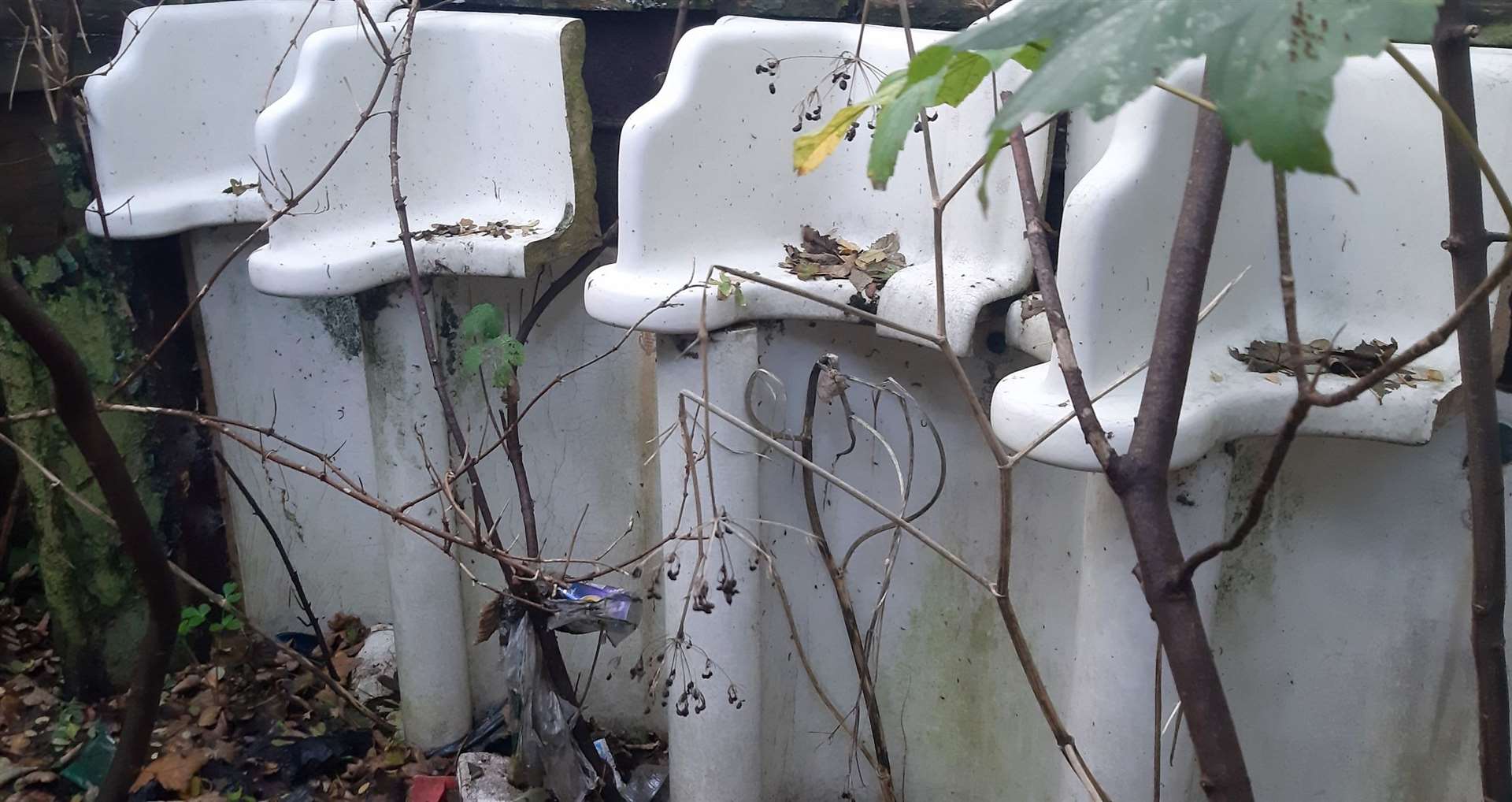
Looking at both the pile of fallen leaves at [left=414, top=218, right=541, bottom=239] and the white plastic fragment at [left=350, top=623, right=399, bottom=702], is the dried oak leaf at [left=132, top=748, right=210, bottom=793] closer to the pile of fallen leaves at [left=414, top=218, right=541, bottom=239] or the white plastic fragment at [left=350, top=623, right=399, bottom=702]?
the white plastic fragment at [left=350, top=623, right=399, bottom=702]

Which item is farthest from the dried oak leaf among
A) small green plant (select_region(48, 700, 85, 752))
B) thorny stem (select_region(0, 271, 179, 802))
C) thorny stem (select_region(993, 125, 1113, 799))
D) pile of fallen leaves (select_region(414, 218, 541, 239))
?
thorny stem (select_region(993, 125, 1113, 799))

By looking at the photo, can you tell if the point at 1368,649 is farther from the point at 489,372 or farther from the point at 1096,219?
the point at 489,372

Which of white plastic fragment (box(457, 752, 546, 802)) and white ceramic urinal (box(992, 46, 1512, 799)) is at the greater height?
white ceramic urinal (box(992, 46, 1512, 799))

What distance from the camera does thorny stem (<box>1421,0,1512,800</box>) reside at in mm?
1105

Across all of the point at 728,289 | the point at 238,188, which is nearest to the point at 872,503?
the point at 728,289

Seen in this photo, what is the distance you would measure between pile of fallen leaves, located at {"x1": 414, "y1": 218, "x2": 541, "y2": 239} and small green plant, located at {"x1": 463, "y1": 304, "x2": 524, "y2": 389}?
195 millimetres

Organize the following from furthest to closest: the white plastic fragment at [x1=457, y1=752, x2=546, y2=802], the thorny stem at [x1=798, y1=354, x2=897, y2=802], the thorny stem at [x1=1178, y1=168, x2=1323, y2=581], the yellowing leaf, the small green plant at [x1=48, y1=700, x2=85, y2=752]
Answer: the small green plant at [x1=48, y1=700, x2=85, y2=752], the white plastic fragment at [x1=457, y1=752, x2=546, y2=802], the thorny stem at [x1=798, y1=354, x2=897, y2=802], the yellowing leaf, the thorny stem at [x1=1178, y1=168, x2=1323, y2=581]

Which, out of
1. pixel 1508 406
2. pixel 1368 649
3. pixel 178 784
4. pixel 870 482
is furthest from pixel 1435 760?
pixel 178 784

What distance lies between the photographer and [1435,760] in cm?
198

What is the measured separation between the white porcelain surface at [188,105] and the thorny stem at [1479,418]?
2480 millimetres

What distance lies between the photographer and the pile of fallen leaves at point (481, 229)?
103 inches

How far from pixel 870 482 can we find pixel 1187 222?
56.2 inches

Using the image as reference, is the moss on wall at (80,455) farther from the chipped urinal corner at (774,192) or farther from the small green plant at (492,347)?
the chipped urinal corner at (774,192)

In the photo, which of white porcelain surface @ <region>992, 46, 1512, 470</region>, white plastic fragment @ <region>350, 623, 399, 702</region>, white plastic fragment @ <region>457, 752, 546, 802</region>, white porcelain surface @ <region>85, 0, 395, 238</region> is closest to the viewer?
white porcelain surface @ <region>992, 46, 1512, 470</region>
